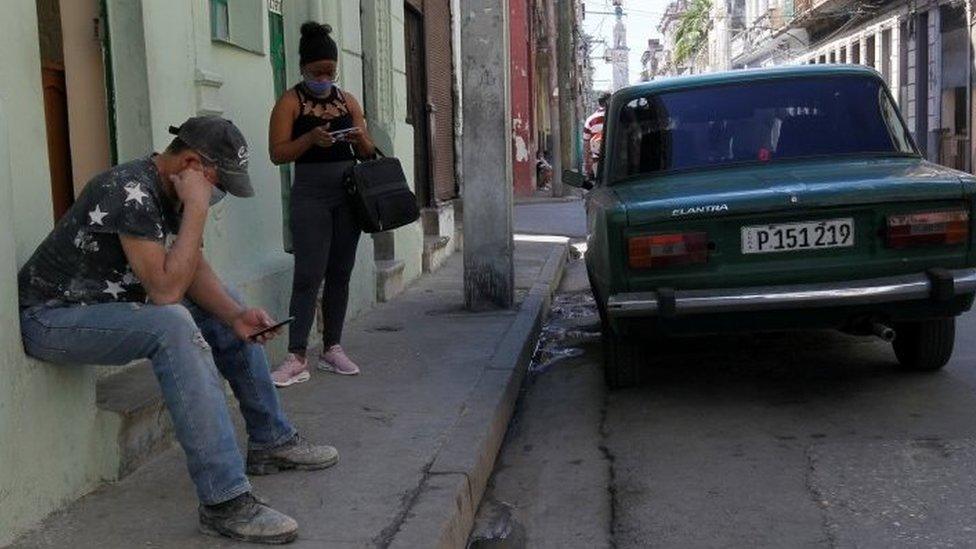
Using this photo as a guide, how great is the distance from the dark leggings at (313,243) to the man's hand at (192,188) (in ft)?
7.29

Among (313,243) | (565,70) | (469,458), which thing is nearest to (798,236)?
(469,458)

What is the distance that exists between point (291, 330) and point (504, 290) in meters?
2.99

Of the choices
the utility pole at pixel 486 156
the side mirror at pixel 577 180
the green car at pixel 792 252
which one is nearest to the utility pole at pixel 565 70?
the utility pole at pixel 486 156

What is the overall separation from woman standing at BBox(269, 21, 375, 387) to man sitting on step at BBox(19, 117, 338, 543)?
2060 millimetres

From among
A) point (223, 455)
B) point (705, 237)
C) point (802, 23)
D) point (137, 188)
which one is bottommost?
point (223, 455)

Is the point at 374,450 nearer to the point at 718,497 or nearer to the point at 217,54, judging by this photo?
the point at 718,497

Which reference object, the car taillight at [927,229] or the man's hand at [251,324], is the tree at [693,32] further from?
the man's hand at [251,324]

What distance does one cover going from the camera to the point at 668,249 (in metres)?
5.53

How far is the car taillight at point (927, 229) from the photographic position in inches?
215

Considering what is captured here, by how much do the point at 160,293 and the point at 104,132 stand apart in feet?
5.97

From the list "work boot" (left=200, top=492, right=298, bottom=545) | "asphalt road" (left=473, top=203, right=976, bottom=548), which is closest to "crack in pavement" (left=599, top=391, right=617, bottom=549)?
"asphalt road" (left=473, top=203, right=976, bottom=548)

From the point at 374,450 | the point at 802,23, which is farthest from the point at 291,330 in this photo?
the point at 802,23

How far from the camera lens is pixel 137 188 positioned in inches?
145

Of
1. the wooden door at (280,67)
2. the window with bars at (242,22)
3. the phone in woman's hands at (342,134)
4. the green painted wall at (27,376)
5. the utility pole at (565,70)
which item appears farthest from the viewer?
the utility pole at (565,70)
